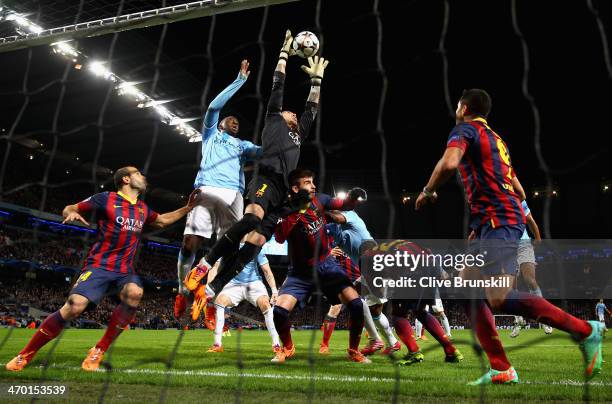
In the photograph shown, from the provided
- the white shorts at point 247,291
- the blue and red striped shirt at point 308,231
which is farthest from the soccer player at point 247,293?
the blue and red striped shirt at point 308,231

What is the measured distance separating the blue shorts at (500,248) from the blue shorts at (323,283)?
1.93 metres

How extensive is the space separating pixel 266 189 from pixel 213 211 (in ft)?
5.37

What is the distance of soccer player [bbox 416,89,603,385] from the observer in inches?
135

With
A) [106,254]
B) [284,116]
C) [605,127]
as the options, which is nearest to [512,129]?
[605,127]

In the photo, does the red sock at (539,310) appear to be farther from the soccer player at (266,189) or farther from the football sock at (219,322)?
the football sock at (219,322)

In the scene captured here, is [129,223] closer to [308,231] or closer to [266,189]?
[266,189]

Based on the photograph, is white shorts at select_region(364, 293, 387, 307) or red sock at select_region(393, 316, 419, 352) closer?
red sock at select_region(393, 316, 419, 352)

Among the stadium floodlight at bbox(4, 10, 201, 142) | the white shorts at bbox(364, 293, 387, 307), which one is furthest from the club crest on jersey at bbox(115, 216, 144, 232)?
the stadium floodlight at bbox(4, 10, 201, 142)

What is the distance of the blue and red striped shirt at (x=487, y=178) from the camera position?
362 centimetres

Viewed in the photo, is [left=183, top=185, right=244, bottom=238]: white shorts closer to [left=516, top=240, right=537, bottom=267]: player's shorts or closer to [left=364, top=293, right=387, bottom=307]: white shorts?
[left=364, top=293, right=387, bottom=307]: white shorts

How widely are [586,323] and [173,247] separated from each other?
35.5 metres

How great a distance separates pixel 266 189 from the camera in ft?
16.0

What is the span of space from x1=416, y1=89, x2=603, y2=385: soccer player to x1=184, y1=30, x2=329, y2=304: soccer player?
5.54 ft

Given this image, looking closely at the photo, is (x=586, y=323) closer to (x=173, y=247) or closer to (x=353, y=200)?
(x=353, y=200)
